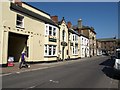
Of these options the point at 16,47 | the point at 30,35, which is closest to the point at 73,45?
the point at 30,35

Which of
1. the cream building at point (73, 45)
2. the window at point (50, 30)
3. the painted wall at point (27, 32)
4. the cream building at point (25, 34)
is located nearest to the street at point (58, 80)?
the painted wall at point (27, 32)

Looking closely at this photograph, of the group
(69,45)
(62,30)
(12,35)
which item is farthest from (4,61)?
(69,45)

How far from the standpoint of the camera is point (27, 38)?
90.4 feet

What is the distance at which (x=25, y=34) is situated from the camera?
26750 millimetres

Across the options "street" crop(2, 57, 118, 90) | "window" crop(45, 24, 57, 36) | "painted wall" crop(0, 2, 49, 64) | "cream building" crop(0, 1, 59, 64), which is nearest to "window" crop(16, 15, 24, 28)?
"cream building" crop(0, 1, 59, 64)

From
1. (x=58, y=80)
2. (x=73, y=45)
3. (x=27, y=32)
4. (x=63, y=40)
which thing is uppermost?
(x=27, y=32)

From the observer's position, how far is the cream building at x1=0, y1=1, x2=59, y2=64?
73.9 feet

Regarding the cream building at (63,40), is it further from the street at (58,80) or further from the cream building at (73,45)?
the street at (58,80)

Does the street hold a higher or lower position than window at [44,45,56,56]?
lower

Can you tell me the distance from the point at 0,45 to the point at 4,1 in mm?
4873

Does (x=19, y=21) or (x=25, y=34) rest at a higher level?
(x=19, y=21)

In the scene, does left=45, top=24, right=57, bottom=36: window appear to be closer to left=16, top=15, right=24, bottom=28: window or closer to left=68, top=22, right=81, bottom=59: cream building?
left=16, top=15, right=24, bottom=28: window

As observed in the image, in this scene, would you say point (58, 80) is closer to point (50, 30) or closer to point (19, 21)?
point (19, 21)

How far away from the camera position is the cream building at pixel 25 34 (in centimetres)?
2253
